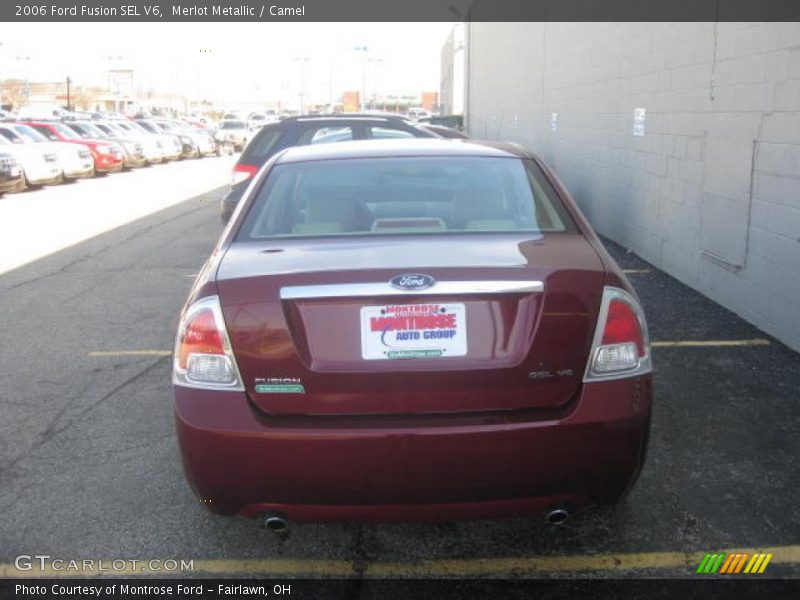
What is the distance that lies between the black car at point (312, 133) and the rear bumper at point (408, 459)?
8.12 m

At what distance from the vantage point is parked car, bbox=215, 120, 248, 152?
40688 mm

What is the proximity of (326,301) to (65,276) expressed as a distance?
7249mm

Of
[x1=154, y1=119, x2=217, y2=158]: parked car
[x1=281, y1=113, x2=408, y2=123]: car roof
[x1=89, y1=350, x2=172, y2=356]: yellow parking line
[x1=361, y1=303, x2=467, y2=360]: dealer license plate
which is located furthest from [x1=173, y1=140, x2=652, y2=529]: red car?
[x1=154, y1=119, x2=217, y2=158]: parked car

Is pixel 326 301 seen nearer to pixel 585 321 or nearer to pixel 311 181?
pixel 585 321

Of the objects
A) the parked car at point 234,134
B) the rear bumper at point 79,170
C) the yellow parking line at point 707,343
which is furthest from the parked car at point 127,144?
the yellow parking line at point 707,343

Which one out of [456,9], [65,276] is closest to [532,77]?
[65,276]

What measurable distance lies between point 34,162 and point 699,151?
56.6 feet

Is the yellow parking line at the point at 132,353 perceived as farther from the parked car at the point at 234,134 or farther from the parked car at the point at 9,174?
the parked car at the point at 234,134

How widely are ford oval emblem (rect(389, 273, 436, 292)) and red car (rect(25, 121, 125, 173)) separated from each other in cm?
2399

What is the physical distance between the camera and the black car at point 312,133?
1103 centimetres

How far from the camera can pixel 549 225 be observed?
369 centimetres

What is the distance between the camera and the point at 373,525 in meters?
3.69

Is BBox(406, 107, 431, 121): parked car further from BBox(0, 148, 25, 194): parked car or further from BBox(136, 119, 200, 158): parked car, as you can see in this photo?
BBox(0, 148, 25, 194): parked car

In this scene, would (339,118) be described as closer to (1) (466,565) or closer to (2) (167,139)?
(1) (466,565)
